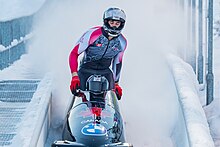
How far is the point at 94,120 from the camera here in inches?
181

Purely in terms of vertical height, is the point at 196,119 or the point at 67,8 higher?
the point at 67,8

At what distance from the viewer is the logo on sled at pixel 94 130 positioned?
435 cm

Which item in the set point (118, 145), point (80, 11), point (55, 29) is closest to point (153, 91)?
point (118, 145)

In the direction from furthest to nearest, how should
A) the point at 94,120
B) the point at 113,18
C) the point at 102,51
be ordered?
the point at 102,51 → the point at 113,18 → the point at 94,120

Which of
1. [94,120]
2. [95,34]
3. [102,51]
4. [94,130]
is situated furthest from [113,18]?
→ [94,130]

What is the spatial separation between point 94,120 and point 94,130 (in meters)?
0.21

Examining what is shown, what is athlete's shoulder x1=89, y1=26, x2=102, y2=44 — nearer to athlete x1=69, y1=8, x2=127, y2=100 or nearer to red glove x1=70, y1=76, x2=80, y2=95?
athlete x1=69, y1=8, x2=127, y2=100

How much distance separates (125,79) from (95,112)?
141 inches

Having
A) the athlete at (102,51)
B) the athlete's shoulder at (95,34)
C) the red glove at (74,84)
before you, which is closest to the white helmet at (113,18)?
the athlete at (102,51)

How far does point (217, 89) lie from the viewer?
10.4 meters

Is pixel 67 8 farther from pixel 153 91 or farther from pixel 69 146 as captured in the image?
pixel 69 146

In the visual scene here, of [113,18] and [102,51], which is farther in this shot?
[102,51]

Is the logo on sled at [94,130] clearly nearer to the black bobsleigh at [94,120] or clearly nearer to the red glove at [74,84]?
the black bobsleigh at [94,120]

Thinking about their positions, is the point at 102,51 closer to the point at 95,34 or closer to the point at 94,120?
the point at 95,34
